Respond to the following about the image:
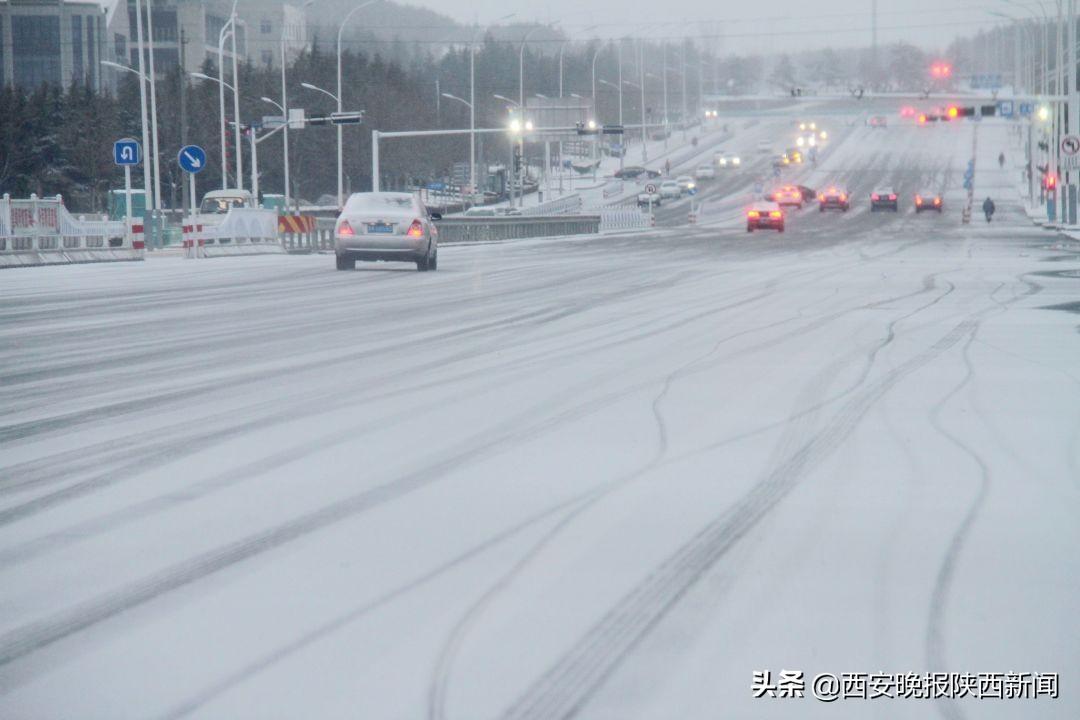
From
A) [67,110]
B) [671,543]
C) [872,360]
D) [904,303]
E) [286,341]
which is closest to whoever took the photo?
[671,543]

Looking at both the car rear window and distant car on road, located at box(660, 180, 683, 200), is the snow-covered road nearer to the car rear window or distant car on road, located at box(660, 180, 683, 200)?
the car rear window

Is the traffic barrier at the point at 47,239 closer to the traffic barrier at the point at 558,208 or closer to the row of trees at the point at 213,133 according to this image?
the row of trees at the point at 213,133

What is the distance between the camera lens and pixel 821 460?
854 cm

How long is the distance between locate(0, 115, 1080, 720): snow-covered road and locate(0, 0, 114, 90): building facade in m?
139

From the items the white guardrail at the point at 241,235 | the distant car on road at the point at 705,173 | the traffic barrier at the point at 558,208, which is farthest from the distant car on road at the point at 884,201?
the white guardrail at the point at 241,235

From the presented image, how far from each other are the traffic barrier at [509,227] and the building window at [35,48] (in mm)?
90026

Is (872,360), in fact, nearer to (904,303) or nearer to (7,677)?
(904,303)

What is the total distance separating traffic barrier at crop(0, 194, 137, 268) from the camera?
35594 millimetres

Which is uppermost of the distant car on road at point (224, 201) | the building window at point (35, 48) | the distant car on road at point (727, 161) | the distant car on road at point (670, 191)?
the building window at point (35, 48)

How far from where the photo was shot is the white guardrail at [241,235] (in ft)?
142

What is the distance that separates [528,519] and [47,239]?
3232cm

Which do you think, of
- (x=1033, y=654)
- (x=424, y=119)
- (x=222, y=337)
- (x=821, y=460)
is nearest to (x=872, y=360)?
(x=821, y=460)

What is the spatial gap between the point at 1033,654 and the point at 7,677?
10.5 ft

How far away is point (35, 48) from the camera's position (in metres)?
148
